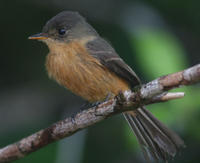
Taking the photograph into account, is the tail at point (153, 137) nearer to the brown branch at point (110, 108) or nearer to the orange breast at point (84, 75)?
the orange breast at point (84, 75)

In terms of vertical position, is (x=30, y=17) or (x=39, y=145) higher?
(x=30, y=17)

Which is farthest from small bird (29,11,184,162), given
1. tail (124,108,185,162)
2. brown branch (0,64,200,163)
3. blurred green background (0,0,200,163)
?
brown branch (0,64,200,163)

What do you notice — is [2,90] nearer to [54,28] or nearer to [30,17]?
[30,17]

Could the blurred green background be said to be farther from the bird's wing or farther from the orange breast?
the orange breast

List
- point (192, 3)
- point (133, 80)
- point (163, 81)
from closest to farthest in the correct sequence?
point (163, 81) < point (133, 80) < point (192, 3)

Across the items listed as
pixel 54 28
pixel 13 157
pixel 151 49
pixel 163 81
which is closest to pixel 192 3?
pixel 151 49

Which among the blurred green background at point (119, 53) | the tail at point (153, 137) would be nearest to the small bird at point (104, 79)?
the tail at point (153, 137)

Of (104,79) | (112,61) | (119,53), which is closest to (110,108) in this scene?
(104,79)

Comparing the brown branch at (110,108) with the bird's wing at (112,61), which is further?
the bird's wing at (112,61)
